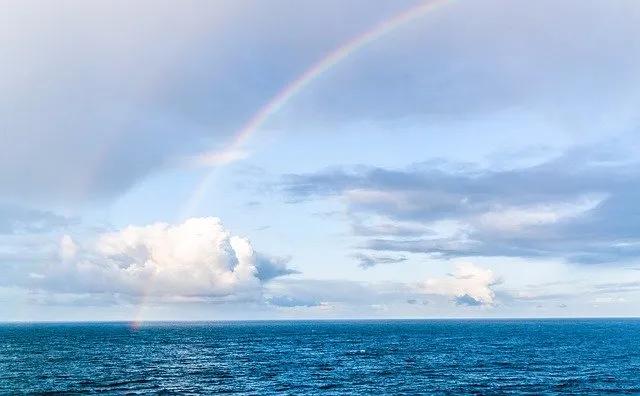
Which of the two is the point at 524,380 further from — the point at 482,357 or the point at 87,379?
the point at 87,379

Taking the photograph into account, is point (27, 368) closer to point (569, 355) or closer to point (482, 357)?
point (482, 357)

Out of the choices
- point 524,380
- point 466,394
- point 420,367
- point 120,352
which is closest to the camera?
point 466,394

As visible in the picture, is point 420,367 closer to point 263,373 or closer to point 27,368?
point 263,373

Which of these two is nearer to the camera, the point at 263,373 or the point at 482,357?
the point at 263,373

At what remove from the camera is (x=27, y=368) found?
115 meters

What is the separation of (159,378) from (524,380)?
61.4m

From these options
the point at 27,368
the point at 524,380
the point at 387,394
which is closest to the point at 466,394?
the point at 387,394

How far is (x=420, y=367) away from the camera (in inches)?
4493

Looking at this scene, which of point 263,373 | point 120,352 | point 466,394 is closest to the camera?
point 466,394

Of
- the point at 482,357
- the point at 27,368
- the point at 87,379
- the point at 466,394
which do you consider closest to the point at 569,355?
the point at 482,357

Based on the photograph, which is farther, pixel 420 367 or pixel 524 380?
pixel 420 367

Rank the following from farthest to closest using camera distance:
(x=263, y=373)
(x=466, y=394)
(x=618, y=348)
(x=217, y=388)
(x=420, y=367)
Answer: (x=618, y=348), (x=420, y=367), (x=263, y=373), (x=217, y=388), (x=466, y=394)

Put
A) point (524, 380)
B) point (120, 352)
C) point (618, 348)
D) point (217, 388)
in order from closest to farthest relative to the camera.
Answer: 1. point (217, 388)
2. point (524, 380)
3. point (120, 352)
4. point (618, 348)

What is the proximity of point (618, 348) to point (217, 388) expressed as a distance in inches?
→ 5027
